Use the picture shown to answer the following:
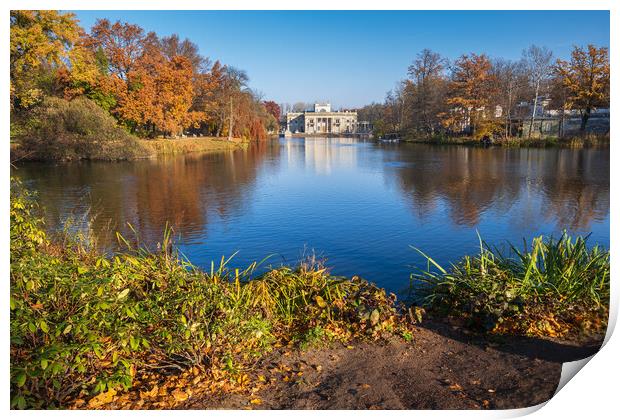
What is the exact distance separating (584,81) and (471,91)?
2251cm

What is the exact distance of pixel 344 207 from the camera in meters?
9.79

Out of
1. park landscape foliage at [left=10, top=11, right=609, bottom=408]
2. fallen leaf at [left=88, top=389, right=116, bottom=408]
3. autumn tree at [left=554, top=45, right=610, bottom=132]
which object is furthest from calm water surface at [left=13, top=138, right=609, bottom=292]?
fallen leaf at [left=88, top=389, right=116, bottom=408]

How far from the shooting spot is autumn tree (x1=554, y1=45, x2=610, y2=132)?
6.18m

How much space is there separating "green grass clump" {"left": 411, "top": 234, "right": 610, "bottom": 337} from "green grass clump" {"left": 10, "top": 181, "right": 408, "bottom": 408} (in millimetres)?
670

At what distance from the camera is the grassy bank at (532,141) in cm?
985

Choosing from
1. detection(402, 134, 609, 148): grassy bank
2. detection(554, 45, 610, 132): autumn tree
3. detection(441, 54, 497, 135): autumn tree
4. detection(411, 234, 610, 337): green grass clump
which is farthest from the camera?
detection(441, 54, 497, 135): autumn tree

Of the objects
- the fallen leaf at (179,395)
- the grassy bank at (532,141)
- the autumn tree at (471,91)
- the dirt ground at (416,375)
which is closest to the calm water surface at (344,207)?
the grassy bank at (532,141)

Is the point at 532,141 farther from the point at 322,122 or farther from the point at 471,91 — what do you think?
the point at 322,122

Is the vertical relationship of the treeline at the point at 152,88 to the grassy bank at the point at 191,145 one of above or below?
above

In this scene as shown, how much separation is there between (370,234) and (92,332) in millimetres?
5540

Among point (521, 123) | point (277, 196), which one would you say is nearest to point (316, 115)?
point (521, 123)

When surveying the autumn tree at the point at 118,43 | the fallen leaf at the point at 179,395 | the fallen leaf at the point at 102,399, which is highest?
the autumn tree at the point at 118,43

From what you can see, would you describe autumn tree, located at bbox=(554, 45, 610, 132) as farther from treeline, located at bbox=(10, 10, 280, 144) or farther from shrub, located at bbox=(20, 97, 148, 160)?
shrub, located at bbox=(20, 97, 148, 160)

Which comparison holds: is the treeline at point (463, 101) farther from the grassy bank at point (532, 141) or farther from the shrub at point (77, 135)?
the shrub at point (77, 135)
